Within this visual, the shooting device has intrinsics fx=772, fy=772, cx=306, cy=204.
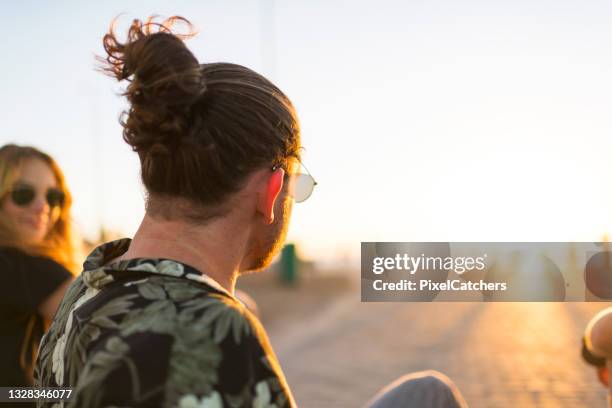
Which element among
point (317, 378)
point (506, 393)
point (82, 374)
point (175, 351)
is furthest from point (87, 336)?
point (317, 378)

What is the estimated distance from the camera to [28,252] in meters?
3.14

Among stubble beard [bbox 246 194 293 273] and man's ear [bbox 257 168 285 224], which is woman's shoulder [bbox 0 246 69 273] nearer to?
stubble beard [bbox 246 194 293 273]

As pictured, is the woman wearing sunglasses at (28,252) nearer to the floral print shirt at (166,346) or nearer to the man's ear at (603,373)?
the floral print shirt at (166,346)

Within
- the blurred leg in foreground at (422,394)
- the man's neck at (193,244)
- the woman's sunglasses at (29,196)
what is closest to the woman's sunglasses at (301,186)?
the man's neck at (193,244)

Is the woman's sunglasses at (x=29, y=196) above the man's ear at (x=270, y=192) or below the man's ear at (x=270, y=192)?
above

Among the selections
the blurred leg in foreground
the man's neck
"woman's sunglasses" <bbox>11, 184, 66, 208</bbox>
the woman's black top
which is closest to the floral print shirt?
the man's neck

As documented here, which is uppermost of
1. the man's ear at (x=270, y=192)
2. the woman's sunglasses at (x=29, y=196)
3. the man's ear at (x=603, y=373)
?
the woman's sunglasses at (x=29, y=196)

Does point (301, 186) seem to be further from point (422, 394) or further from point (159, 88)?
point (422, 394)

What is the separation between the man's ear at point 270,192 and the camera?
1659 millimetres

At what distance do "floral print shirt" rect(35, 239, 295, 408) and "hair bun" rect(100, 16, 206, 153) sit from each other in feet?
0.89

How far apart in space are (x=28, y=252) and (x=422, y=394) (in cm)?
184

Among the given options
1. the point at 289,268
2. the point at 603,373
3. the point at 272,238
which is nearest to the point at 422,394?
the point at 272,238

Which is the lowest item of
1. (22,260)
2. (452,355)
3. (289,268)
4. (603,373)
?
(452,355)

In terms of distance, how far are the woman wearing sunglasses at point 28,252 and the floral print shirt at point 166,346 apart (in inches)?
59.9
